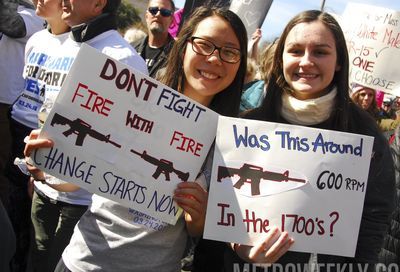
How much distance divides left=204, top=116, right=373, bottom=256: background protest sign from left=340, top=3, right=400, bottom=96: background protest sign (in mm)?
2537

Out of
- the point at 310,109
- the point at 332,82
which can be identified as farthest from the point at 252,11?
the point at 310,109

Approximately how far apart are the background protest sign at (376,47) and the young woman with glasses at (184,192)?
7.98 ft

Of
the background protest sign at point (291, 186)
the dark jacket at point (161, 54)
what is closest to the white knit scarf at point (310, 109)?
the background protest sign at point (291, 186)

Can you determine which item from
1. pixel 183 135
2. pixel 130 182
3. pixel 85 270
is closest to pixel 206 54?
pixel 183 135

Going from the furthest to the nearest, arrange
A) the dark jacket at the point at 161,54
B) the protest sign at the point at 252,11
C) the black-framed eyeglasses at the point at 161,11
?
1. the black-framed eyeglasses at the point at 161,11
2. the protest sign at the point at 252,11
3. the dark jacket at the point at 161,54

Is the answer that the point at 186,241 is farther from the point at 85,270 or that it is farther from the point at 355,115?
the point at 355,115

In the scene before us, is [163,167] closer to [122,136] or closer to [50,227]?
[122,136]

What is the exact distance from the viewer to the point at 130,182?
5.90ft

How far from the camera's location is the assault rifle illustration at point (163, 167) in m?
1.81

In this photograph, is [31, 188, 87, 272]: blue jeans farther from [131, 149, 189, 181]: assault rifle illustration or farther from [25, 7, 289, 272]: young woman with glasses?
[131, 149, 189, 181]: assault rifle illustration

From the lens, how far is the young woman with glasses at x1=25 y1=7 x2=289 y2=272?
177 cm

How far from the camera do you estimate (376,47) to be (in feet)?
13.4

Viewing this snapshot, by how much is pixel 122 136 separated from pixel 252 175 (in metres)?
0.53

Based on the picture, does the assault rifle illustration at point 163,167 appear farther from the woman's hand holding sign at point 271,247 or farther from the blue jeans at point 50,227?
the blue jeans at point 50,227
